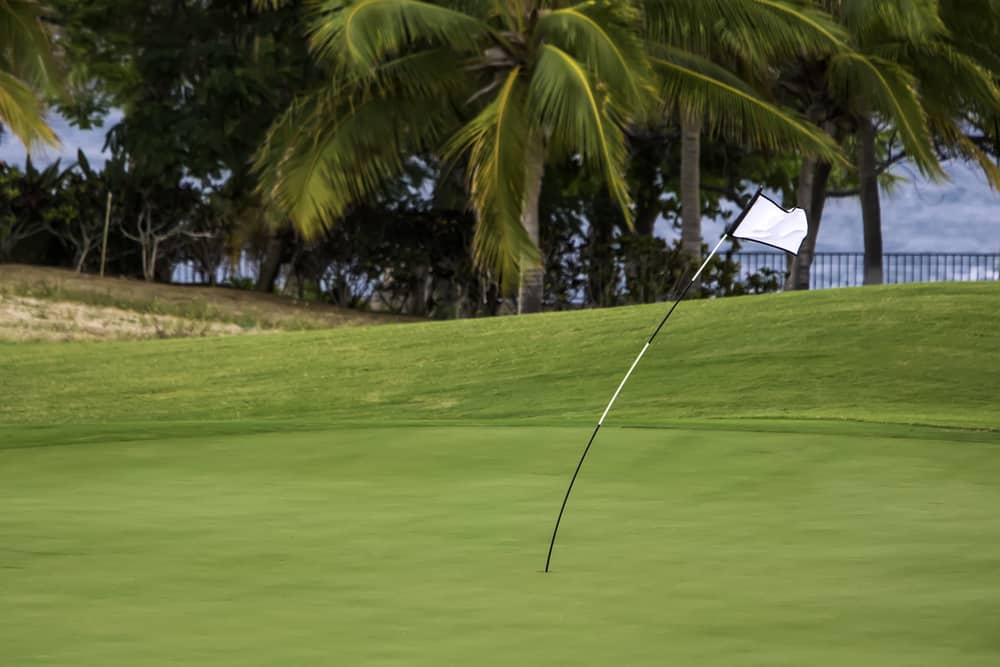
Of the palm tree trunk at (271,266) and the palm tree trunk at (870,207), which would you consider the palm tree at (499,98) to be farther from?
the palm tree trunk at (870,207)

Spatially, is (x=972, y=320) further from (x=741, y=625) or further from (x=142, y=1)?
(x=142, y=1)

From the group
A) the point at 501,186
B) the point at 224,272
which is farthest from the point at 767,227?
the point at 224,272

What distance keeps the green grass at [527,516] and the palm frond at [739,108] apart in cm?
897

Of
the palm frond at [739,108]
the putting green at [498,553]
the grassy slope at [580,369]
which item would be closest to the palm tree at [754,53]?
the palm frond at [739,108]

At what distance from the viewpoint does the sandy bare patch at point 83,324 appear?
78.5ft

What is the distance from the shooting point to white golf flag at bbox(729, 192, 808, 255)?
5.59 meters

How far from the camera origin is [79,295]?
2650 cm

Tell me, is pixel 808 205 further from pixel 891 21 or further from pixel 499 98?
pixel 499 98

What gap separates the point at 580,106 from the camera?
70.5 ft

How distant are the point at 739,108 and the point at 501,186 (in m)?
3.85

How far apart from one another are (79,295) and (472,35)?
808cm

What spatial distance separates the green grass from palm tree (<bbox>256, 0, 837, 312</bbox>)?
753cm

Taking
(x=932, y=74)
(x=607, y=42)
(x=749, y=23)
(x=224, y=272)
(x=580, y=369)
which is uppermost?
(x=932, y=74)

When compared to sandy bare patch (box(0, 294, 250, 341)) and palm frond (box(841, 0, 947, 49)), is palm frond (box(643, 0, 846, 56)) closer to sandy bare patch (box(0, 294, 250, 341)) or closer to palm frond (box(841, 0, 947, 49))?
palm frond (box(841, 0, 947, 49))
